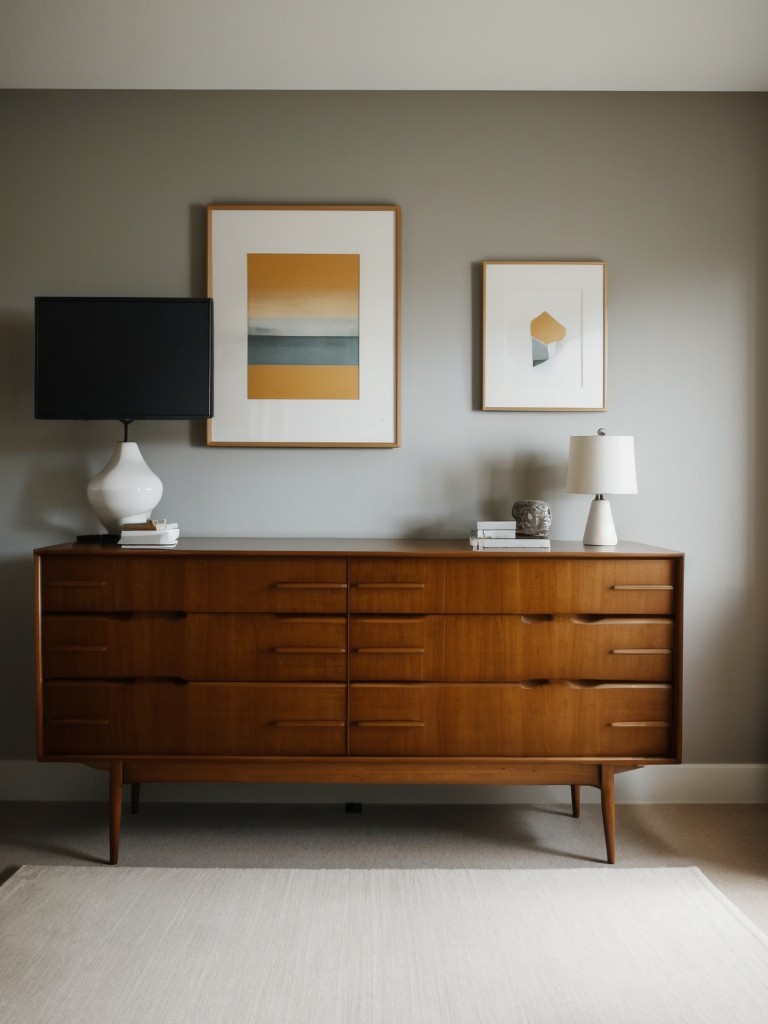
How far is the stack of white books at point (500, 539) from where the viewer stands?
8.09 feet

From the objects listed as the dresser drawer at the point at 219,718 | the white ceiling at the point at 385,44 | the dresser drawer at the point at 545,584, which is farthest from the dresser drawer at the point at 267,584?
the white ceiling at the point at 385,44

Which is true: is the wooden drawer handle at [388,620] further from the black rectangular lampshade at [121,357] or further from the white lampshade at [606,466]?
the black rectangular lampshade at [121,357]

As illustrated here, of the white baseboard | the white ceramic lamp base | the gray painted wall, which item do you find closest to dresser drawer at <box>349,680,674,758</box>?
the white ceramic lamp base

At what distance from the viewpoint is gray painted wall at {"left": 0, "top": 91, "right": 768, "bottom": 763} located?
2.88 metres

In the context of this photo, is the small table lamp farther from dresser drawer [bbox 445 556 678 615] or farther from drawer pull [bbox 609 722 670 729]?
drawer pull [bbox 609 722 670 729]

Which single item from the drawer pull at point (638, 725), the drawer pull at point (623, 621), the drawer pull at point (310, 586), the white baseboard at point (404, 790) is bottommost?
the white baseboard at point (404, 790)

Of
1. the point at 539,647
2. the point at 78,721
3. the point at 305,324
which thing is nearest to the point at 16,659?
the point at 78,721

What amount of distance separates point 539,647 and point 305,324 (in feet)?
4.57

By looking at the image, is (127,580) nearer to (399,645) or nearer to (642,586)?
(399,645)

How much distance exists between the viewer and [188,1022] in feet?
5.55

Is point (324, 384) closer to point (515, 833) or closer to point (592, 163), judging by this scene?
point (592, 163)

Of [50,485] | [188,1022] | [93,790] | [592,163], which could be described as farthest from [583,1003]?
[592,163]

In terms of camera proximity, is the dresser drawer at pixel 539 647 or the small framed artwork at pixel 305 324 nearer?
the dresser drawer at pixel 539 647

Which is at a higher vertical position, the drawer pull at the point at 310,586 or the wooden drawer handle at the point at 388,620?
the drawer pull at the point at 310,586
